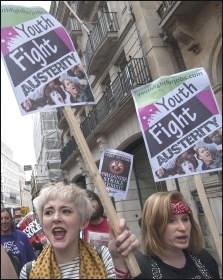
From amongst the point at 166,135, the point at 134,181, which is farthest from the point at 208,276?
the point at 134,181

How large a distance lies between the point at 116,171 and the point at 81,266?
351 centimetres

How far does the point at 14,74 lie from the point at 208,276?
6.78 feet

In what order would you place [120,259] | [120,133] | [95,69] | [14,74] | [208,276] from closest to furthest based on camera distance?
[120,259] < [208,276] < [14,74] < [120,133] < [95,69]

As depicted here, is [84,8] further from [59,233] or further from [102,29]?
[59,233]

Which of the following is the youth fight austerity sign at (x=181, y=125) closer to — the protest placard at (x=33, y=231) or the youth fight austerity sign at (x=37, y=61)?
the youth fight austerity sign at (x=37, y=61)

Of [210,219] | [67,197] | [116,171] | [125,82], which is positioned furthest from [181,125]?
[125,82]

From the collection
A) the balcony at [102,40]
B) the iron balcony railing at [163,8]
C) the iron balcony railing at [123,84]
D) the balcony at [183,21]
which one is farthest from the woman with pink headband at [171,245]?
the balcony at [102,40]

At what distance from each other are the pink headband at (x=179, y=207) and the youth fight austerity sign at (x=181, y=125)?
63cm

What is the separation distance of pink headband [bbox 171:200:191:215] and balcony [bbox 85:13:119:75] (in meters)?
9.10

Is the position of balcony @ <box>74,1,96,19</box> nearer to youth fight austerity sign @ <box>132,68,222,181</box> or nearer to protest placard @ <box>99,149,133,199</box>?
protest placard @ <box>99,149,133,199</box>

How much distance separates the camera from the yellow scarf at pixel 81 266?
1.70m

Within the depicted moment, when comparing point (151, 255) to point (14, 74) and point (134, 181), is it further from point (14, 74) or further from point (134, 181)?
point (134, 181)

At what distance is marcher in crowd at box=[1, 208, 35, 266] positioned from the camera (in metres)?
3.73

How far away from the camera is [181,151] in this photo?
113 inches
